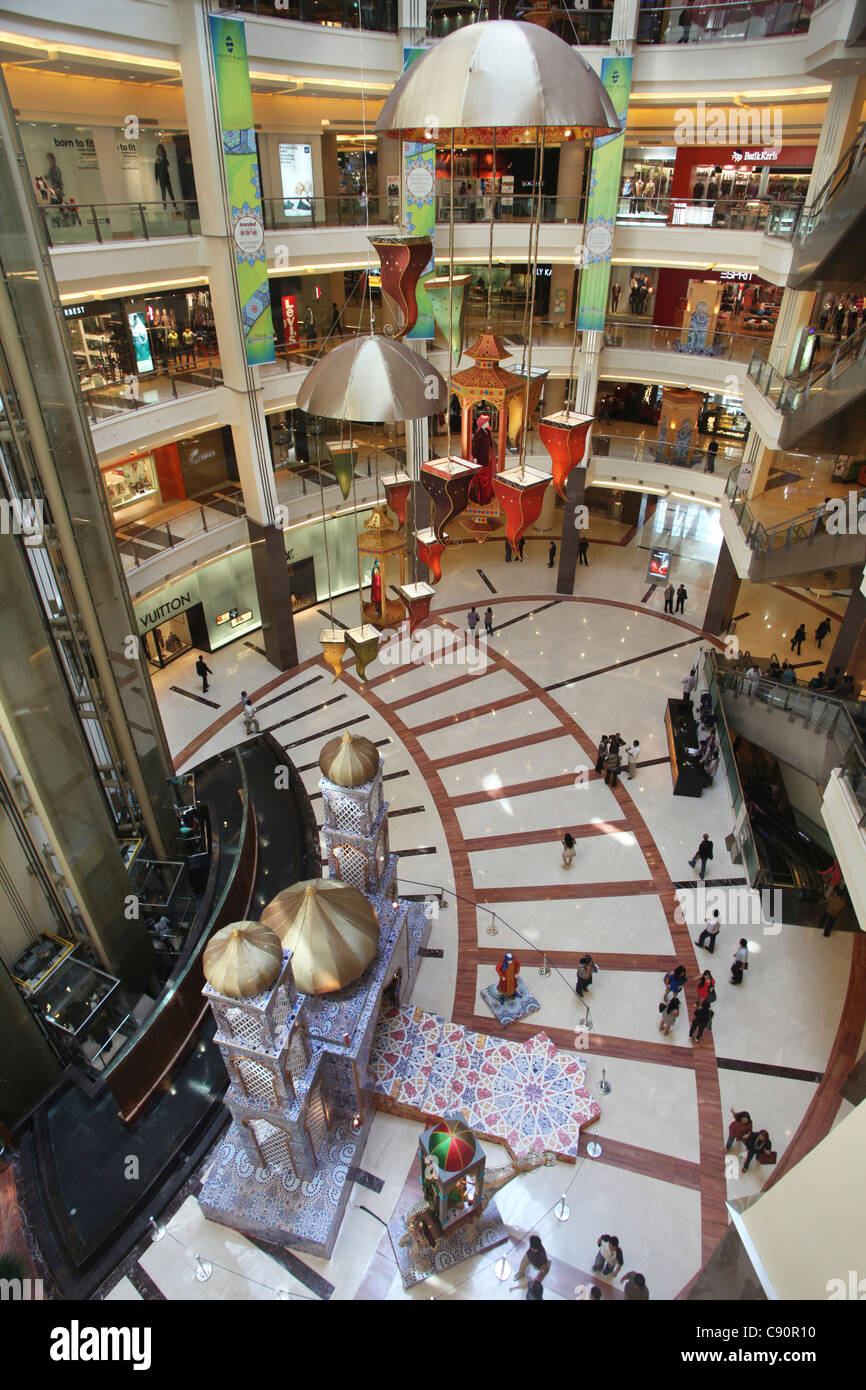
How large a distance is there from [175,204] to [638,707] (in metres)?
13.6

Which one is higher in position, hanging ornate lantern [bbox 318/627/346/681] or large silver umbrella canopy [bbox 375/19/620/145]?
large silver umbrella canopy [bbox 375/19/620/145]

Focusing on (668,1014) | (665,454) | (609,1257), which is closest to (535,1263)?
(609,1257)

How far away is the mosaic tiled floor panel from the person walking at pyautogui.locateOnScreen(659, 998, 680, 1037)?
1.44 metres

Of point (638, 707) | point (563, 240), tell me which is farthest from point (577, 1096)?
point (563, 240)

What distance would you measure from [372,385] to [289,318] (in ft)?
53.1

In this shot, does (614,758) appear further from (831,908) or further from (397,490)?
(397,490)

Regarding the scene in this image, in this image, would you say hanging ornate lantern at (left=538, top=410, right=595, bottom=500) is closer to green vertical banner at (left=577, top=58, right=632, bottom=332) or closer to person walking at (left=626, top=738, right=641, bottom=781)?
person walking at (left=626, top=738, right=641, bottom=781)

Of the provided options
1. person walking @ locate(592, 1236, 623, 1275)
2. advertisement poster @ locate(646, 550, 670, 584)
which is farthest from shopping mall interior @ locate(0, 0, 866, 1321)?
advertisement poster @ locate(646, 550, 670, 584)

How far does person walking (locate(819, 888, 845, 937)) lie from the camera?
12758 millimetres

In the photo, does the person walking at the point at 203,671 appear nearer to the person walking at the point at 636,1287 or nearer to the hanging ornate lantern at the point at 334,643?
the hanging ornate lantern at the point at 334,643

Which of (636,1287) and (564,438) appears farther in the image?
(636,1287)

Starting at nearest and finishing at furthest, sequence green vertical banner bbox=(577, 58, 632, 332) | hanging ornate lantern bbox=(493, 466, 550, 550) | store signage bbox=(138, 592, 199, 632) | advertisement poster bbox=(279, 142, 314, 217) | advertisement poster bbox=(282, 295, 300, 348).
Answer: hanging ornate lantern bbox=(493, 466, 550, 550)
green vertical banner bbox=(577, 58, 632, 332)
store signage bbox=(138, 592, 199, 632)
advertisement poster bbox=(279, 142, 314, 217)
advertisement poster bbox=(282, 295, 300, 348)

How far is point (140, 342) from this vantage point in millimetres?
16406

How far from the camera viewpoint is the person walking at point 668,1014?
11102 millimetres
